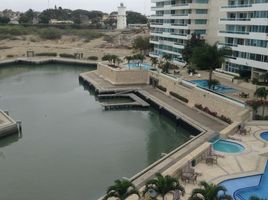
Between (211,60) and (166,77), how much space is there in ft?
36.2

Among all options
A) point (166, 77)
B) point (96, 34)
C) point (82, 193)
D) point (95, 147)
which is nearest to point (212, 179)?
point (82, 193)

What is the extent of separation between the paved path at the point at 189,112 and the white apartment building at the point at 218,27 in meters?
11.2

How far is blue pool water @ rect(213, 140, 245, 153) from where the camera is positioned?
1272 inches

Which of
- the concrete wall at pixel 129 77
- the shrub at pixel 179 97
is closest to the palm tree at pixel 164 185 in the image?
the shrub at pixel 179 97

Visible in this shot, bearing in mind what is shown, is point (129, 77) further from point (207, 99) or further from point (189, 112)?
point (207, 99)

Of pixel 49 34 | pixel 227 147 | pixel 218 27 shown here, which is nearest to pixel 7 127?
pixel 227 147

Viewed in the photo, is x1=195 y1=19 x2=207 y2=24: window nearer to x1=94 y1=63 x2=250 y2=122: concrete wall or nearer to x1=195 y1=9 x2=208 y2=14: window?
x1=195 y1=9 x2=208 y2=14: window

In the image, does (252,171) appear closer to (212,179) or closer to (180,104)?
(212,179)

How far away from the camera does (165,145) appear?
4038 cm

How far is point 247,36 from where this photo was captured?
52.0 metres

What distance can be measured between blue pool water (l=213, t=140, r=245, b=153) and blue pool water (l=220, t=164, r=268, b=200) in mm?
5576

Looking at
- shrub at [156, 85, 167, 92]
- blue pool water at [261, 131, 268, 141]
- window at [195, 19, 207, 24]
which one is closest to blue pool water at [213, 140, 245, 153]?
blue pool water at [261, 131, 268, 141]

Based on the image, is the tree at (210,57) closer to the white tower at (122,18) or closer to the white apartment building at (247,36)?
the white apartment building at (247,36)

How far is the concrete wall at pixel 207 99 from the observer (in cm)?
4003
